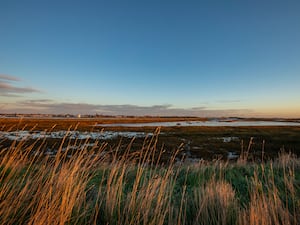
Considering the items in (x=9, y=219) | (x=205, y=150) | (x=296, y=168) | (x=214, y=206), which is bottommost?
(x=205, y=150)

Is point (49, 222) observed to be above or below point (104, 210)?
above

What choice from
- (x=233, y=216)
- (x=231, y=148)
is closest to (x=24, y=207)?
(x=233, y=216)

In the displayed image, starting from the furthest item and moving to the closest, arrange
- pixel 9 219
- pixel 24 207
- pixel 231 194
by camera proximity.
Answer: pixel 231 194 → pixel 24 207 → pixel 9 219

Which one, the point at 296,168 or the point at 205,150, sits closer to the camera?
the point at 296,168

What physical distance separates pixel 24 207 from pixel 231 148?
2563 centimetres

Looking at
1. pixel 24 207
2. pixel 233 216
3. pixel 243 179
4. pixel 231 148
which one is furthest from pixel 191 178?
pixel 231 148

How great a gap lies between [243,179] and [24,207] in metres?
5.32

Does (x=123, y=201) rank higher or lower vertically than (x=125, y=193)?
higher

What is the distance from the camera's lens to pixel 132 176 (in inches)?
225

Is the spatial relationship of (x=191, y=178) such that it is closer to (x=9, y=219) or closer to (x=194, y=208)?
(x=194, y=208)

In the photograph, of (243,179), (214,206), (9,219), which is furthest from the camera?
(243,179)

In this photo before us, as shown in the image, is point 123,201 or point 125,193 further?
point 125,193

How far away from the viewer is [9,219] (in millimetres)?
2396

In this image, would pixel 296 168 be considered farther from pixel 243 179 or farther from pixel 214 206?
pixel 214 206
